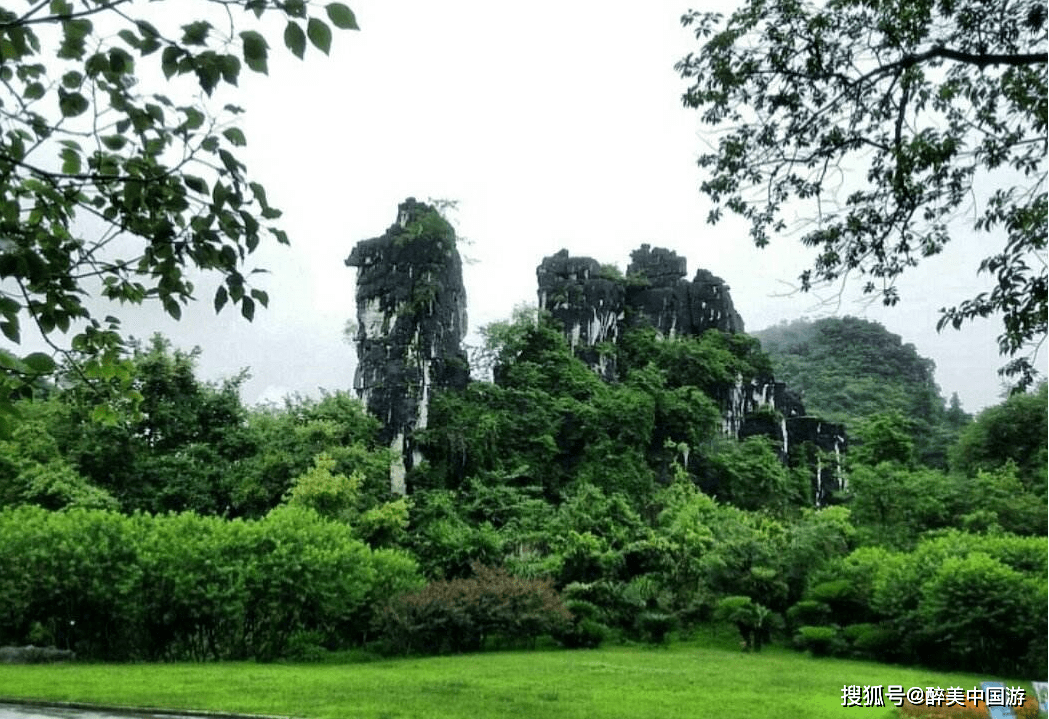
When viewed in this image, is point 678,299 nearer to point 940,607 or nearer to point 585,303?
point 585,303

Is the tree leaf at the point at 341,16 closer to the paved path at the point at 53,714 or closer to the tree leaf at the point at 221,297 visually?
the tree leaf at the point at 221,297

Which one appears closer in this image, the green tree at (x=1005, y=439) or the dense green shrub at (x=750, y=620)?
the dense green shrub at (x=750, y=620)

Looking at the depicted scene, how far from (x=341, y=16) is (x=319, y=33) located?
0.04 meters

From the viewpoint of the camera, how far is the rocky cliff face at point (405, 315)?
17938 mm

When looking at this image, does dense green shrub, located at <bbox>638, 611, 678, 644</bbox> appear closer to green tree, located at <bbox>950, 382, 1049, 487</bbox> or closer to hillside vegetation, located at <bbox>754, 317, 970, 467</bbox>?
green tree, located at <bbox>950, 382, 1049, 487</bbox>

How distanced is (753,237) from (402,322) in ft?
46.9

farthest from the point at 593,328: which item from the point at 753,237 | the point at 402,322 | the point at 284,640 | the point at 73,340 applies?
the point at 73,340

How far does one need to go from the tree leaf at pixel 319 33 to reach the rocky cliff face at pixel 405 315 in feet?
54.5

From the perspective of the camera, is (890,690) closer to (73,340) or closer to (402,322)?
(73,340)

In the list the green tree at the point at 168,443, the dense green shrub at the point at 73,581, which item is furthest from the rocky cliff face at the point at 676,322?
the dense green shrub at the point at 73,581

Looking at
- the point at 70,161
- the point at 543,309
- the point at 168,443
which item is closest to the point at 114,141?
the point at 70,161

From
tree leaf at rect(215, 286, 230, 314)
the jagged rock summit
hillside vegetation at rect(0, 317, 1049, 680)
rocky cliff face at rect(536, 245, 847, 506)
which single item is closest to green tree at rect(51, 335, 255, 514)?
hillside vegetation at rect(0, 317, 1049, 680)

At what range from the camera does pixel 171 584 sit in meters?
8.91

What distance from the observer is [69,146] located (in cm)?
164
